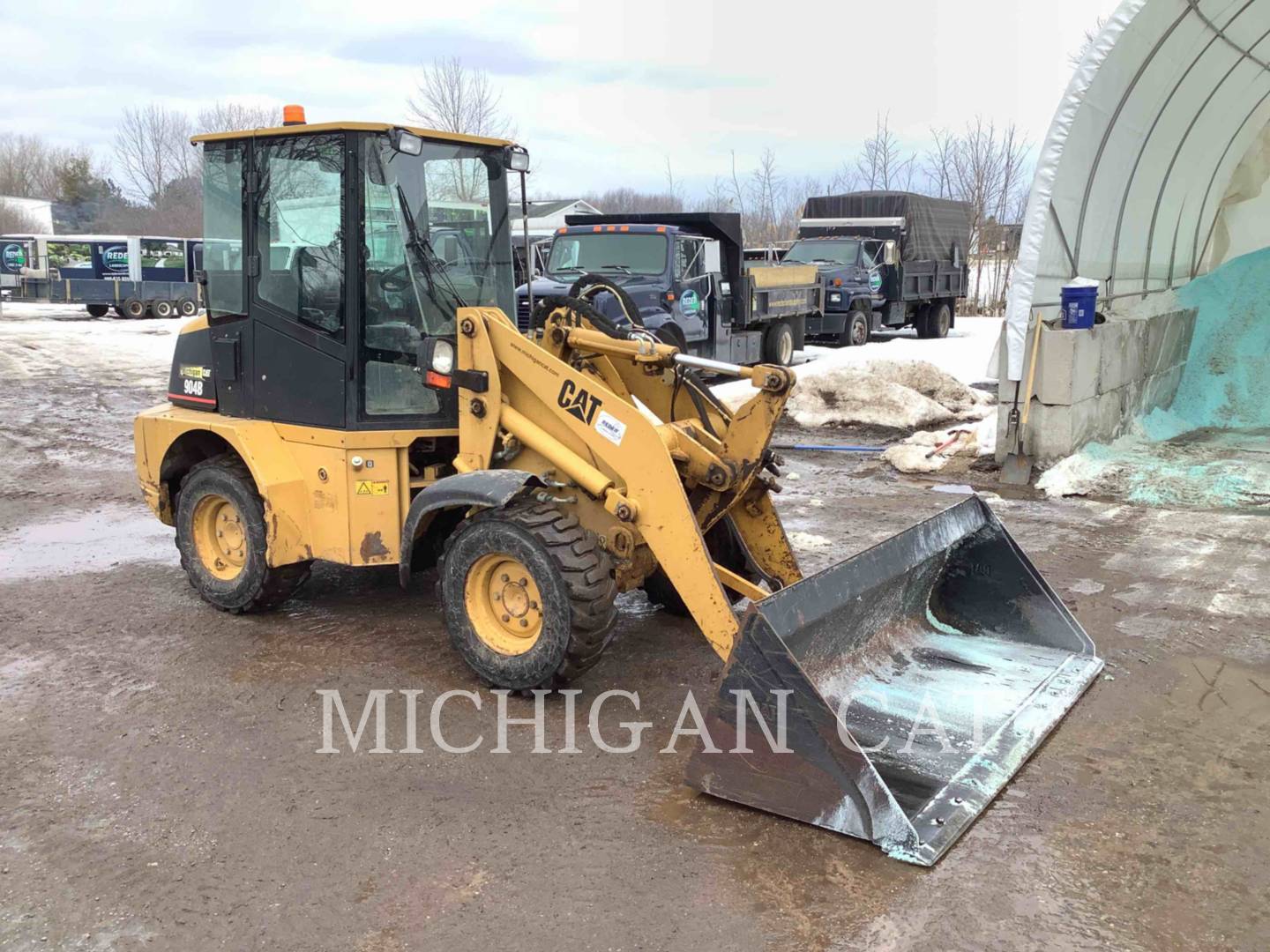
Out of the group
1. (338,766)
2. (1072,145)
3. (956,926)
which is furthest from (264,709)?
(1072,145)

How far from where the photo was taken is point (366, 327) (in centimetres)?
539

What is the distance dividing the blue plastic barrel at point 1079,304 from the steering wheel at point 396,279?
6574 millimetres

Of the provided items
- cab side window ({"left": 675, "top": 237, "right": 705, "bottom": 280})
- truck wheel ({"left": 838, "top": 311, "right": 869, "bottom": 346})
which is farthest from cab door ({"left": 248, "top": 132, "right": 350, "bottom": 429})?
truck wheel ({"left": 838, "top": 311, "right": 869, "bottom": 346})

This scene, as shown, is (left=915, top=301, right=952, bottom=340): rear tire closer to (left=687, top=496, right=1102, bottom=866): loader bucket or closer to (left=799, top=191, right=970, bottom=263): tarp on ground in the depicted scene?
(left=799, top=191, right=970, bottom=263): tarp on ground

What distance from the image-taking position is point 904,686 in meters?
4.86

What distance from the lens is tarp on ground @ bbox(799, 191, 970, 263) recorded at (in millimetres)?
23375

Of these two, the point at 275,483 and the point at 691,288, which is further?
the point at 691,288

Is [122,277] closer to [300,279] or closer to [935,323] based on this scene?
[935,323]

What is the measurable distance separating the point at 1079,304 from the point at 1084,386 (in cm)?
73

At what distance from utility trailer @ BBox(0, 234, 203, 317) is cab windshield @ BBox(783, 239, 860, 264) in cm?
1595

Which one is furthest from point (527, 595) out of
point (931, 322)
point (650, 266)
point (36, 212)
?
point (36, 212)

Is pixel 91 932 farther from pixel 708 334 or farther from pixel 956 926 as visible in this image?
pixel 708 334

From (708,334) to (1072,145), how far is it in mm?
6825

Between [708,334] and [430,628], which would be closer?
[430,628]
